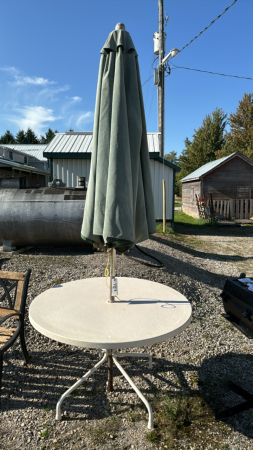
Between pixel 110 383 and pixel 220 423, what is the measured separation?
0.93 metres

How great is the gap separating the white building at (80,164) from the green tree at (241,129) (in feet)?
53.4

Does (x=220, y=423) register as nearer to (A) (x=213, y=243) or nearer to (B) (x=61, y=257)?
(B) (x=61, y=257)

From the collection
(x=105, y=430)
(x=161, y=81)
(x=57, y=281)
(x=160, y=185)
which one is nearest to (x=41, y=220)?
(x=57, y=281)

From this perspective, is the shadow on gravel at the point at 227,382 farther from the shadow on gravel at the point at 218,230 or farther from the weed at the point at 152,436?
the shadow on gravel at the point at 218,230

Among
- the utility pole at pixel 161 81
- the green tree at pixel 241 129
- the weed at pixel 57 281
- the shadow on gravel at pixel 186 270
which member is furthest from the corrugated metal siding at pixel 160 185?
the green tree at pixel 241 129

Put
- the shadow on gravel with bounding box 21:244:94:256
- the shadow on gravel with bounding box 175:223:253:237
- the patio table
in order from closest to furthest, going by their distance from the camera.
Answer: the patio table < the shadow on gravel with bounding box 21:244:94:256 < the shadow on gravel with bounding box 175:223:253:237

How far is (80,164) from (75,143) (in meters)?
1.10

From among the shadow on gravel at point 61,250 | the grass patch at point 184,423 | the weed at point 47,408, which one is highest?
the shadow on gravel at point 61,250

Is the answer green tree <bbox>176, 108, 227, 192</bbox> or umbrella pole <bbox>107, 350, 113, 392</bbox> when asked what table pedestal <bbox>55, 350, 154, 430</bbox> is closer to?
umbrella pole <bbox>107, 350, 113, 392</bbox>

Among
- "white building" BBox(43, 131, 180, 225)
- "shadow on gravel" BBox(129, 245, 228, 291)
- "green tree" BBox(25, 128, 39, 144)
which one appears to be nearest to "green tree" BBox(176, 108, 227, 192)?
"white building" BBox(43, 131, 180, 225)

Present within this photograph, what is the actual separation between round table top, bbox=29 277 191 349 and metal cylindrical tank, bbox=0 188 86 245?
3.40m

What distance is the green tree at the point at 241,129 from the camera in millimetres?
25158

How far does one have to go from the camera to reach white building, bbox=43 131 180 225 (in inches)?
407

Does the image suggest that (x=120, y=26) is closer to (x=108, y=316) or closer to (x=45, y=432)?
(x=108, y=316)
